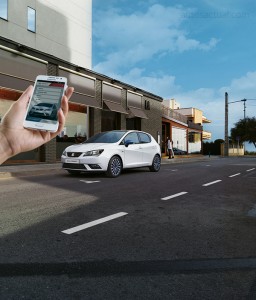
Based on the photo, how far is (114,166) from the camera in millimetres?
10930

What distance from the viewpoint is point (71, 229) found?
4.51 m

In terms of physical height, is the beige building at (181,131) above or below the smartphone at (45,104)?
above

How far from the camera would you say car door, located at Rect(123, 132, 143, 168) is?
11.5 meters

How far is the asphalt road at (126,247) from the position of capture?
2805mm

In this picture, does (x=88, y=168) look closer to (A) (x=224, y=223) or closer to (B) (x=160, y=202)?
(B) (x=160, y=202)

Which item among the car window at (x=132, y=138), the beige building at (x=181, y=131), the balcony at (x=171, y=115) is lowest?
the car window at (x=132, y=138)

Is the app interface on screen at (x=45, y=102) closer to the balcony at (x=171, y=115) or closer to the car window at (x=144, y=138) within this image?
the car window at (x=144, y=138)

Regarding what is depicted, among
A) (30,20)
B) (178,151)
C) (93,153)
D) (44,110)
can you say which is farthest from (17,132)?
(178,151)

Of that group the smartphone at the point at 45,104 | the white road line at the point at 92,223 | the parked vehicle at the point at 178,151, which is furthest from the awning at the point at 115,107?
the smartphone at the point at 45,104

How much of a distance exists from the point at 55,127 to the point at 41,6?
74.4ft

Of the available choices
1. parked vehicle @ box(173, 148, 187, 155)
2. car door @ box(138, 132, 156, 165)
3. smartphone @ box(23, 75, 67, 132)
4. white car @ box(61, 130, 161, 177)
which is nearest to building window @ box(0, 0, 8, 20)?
white car @ box(61, 130, 161, 177)

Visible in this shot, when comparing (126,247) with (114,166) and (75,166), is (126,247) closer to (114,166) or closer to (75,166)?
(75,166)

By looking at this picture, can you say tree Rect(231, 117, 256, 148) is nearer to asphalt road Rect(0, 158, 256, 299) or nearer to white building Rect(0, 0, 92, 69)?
white building Rect(0, 0, 92, 69)

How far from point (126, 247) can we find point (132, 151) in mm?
8077
